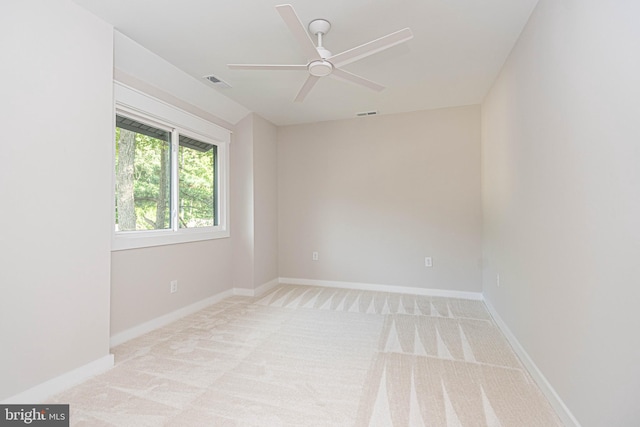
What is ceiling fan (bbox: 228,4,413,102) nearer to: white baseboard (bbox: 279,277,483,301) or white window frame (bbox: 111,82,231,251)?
white window frame (bbox: 111,82,231,251)

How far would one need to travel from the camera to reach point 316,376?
2.02 metres

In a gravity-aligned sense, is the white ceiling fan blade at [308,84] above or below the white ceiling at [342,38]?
below

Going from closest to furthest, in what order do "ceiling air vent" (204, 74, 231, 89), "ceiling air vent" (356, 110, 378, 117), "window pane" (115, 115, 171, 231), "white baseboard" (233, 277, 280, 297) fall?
"window pane" (115, 115, 171, 231), "ceiling air vent" (204, 74, 231, 89), "white baseboard" (233, 277, 280, 297), "ceiling air vent" (356, 110, 378, 117)

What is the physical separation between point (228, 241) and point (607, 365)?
145 inches

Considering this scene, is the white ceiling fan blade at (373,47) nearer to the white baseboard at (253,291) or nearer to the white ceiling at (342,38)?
the white ceiling at (342,38)

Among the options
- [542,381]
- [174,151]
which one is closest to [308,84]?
[174,151]

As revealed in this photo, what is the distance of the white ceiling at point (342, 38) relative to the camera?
1997mm

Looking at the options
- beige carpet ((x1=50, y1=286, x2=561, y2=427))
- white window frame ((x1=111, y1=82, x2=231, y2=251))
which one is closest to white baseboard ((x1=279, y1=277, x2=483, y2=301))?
beige carpet ((x1=50, y1=286, x2=561, y2=427))

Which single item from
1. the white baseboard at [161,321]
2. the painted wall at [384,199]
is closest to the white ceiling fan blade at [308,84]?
the painted wall at [384,199]

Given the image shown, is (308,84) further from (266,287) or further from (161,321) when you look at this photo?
(266,287)

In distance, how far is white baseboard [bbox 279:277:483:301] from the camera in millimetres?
3855

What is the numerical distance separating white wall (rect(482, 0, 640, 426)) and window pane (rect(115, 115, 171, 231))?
329 centimetres

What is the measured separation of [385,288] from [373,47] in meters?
3.21

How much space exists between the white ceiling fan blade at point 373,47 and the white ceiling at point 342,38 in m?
0.34
